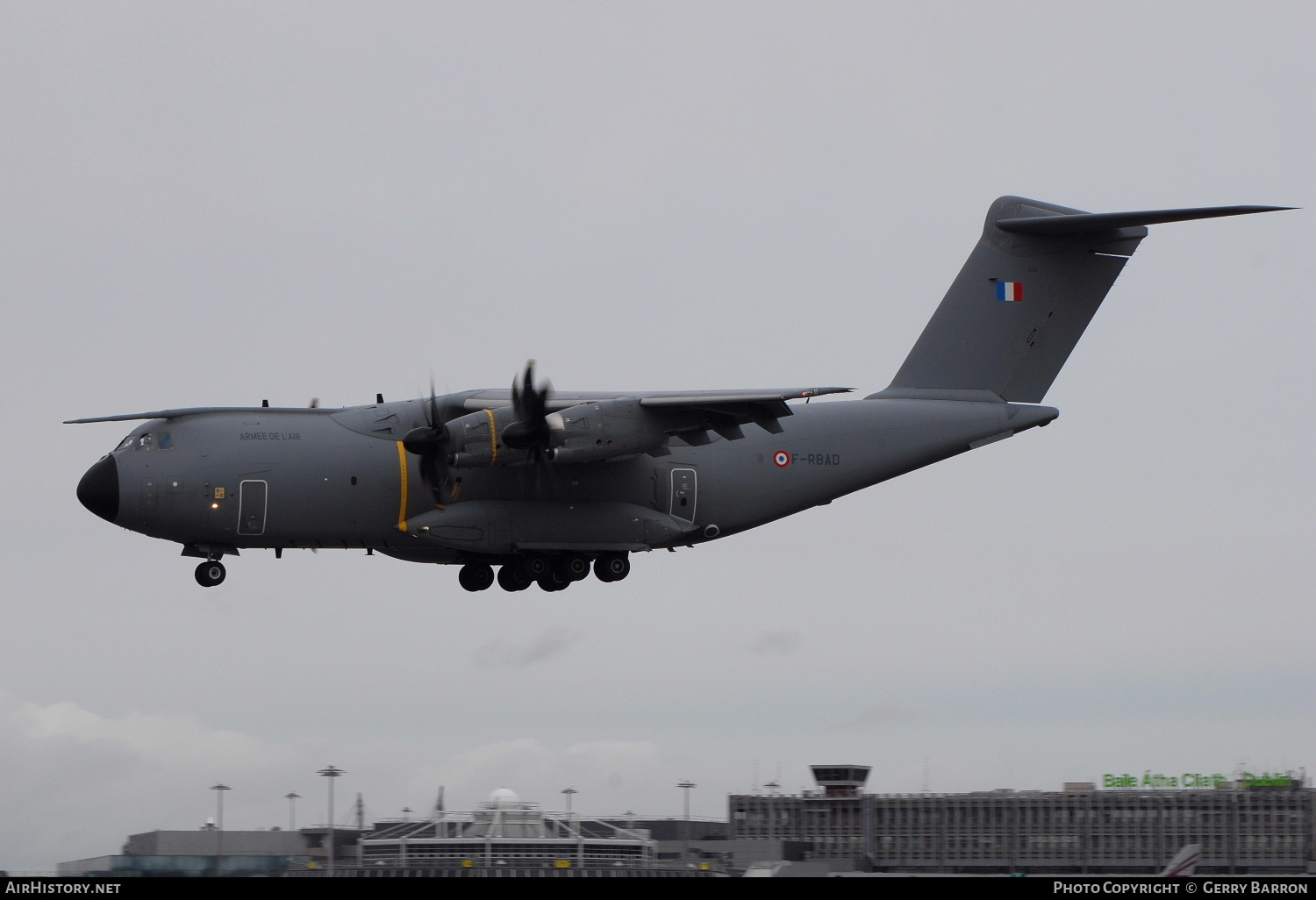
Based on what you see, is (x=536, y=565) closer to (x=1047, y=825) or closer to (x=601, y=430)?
(x=601, y=430)

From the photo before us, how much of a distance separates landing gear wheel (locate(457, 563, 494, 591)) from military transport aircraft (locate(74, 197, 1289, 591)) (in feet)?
0.07

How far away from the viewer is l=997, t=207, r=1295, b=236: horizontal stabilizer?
89.7 feet

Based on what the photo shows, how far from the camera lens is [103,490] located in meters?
25.0

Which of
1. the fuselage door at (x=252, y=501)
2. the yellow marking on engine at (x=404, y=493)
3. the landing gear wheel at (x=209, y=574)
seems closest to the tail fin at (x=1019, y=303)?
the yellow marking on engine at (x=404, y=493)

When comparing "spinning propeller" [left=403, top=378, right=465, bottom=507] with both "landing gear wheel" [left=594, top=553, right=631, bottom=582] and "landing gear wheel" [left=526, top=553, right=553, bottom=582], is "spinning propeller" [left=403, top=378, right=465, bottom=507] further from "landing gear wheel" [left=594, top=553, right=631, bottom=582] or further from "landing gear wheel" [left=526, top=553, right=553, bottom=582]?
"landing gear wheel" [left=594, top=553, right=631, bottom=582]

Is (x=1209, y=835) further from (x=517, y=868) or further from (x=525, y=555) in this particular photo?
(x=525, y=555)

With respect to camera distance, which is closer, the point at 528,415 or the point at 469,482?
the point at 528,415

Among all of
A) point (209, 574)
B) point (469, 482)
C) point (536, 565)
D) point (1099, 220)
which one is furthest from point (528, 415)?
point (1099, 220)

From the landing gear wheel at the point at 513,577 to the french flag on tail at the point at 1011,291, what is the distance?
32.6 ft

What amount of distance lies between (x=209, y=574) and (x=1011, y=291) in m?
14.8

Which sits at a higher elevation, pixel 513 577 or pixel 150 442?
pixel 150 442

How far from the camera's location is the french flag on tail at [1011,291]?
29.7 m

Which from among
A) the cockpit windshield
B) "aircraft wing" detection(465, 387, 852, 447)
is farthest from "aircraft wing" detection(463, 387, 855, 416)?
the cockpit windshield
